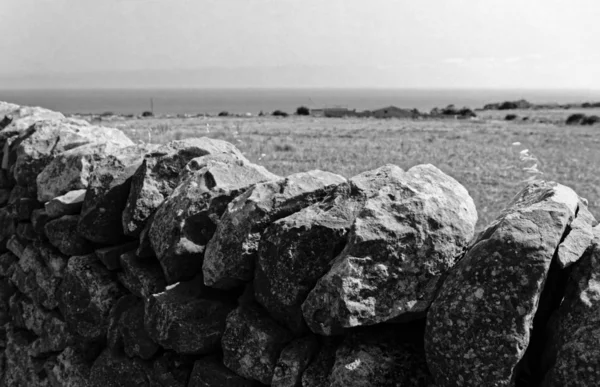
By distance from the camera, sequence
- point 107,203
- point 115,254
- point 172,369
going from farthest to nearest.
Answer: point 107,203
point 115,254
point 172,369

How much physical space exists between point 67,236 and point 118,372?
153 centimetres

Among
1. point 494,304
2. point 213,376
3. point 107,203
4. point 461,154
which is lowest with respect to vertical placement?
point 461,154

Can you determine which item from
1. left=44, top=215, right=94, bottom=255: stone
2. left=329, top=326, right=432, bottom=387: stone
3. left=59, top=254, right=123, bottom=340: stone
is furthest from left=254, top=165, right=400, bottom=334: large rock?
left=44, top=215, right=94, bottom=255: stone

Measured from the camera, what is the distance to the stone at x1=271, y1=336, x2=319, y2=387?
319 cm

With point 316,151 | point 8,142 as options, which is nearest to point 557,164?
point 316,151

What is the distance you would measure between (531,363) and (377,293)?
32.6 inches

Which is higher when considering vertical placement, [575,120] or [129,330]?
[129,330]

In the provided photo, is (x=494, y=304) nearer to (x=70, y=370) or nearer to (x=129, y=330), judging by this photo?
(x=129, y=330)

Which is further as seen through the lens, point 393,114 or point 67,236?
point 393,114

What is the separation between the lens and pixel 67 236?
16.9 ft

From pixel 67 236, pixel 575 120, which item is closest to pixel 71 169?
pixel 67 236

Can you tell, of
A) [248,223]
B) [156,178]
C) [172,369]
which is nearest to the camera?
[248,223]

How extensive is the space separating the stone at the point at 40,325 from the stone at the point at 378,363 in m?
3.01

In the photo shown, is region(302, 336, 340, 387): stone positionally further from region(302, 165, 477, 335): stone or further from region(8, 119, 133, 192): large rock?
region(8, 119, 133, 192): large rock
